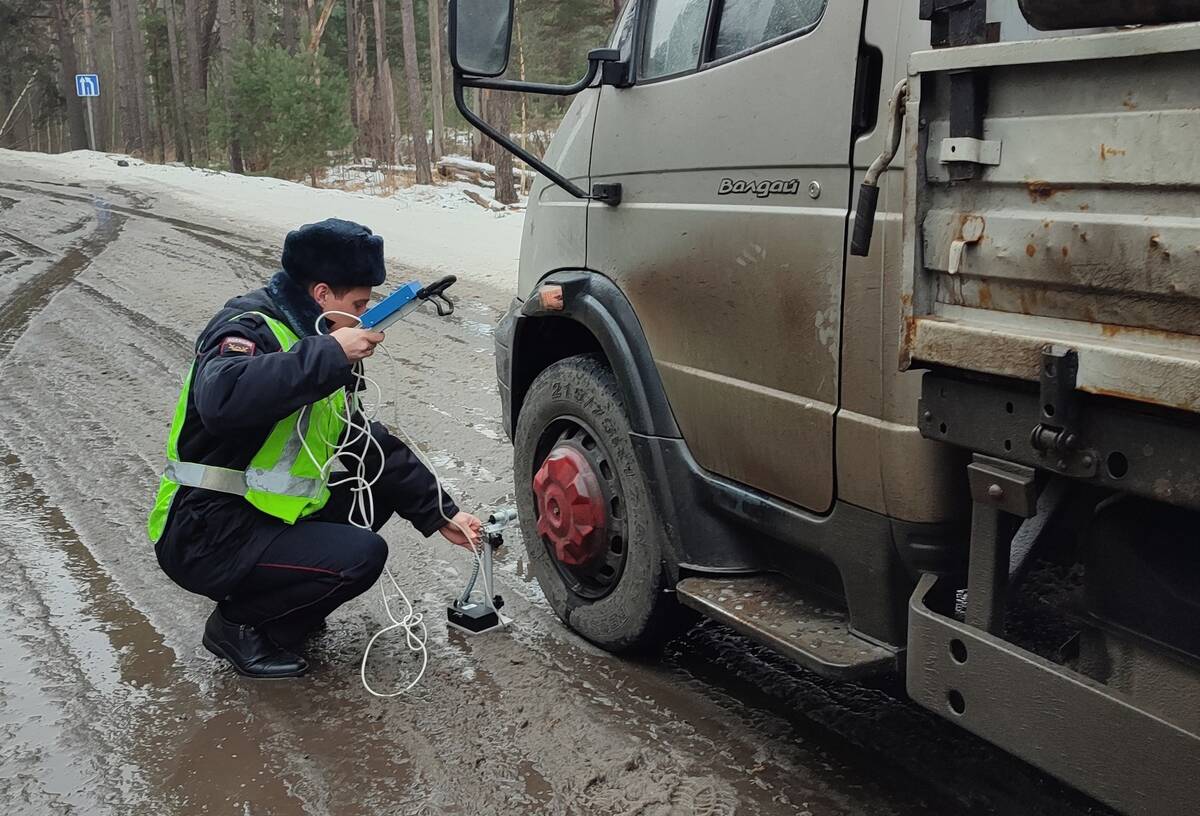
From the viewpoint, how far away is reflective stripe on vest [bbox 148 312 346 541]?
3.54 meters

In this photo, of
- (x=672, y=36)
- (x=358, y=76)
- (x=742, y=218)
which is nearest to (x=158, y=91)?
(x=358, y=76)

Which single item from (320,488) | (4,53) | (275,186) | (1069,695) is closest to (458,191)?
(275,186)

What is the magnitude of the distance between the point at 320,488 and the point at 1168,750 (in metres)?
2.73

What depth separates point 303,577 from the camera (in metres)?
3.62

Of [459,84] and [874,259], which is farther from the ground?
[459,84]

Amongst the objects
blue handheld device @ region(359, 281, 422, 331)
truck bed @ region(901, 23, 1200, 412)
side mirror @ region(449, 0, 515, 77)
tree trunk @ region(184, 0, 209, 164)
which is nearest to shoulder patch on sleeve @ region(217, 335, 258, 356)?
blue handheld device @ region(359, 281, 422, 331)

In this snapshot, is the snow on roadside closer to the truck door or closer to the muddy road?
the muddy road

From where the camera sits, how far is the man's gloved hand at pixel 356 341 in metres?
3.38

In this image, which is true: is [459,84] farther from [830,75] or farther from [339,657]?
[339,657]

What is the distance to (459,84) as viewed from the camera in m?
3.26

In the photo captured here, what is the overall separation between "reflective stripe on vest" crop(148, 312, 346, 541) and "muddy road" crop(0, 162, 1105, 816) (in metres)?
0.57

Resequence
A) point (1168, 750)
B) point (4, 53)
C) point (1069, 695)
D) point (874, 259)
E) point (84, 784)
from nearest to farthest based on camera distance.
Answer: point (1168, 750) < point (1069, 695) < point (874, 259) < point (84, 784) < point (4, 53)

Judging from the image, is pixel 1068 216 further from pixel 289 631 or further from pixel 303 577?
pixel 289 631

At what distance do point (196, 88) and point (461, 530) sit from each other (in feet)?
110
